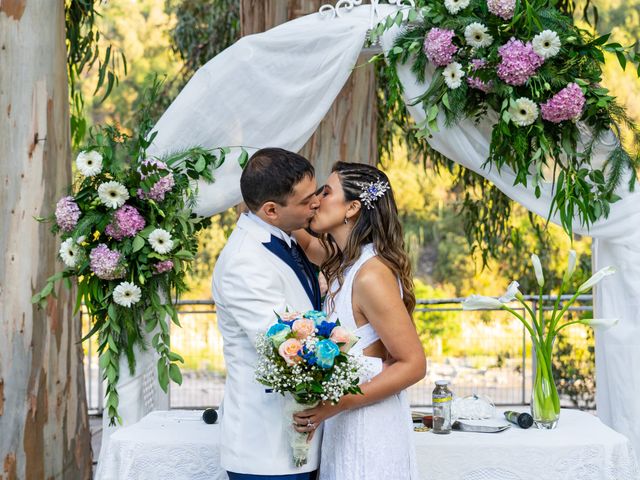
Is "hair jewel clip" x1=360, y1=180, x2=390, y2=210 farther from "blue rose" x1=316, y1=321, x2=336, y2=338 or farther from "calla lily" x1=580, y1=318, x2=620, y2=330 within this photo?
"calla lily" x1=580, y1=318, x2=620, y2=330

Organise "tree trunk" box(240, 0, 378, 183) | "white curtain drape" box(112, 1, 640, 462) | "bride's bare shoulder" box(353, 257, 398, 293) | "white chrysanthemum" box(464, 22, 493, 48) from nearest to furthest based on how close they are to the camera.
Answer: "bride's bare shoulder" box(353, 257, 398, 293) → "white chrysanthemum" box(464, 22, 493, 48) → "white curtain drape" box(112, 1, 640, 462) → "tree trunk" box(240, 0, 378, 183)

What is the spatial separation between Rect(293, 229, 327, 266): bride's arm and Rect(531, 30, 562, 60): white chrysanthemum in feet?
3.91

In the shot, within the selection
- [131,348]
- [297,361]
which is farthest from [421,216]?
[297,361]

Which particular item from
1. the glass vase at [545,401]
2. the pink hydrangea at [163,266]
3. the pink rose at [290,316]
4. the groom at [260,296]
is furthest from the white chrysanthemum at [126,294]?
the glass vase at [545,401]

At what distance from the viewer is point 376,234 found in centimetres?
308

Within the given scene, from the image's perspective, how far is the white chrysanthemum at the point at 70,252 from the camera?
3.79m

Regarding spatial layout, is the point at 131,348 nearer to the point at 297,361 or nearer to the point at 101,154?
the point at 101,154

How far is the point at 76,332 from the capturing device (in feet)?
17.5

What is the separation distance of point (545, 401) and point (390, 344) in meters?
1.23

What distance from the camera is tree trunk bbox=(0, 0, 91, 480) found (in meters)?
4.82

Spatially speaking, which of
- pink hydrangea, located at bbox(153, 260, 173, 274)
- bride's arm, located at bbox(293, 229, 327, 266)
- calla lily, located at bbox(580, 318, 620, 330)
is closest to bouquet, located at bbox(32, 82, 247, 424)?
pink hydrangea, located at bbox(153, 260, 173, 274)

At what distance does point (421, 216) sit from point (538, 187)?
13519mm

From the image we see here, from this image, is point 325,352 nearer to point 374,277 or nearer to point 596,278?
point 374,277

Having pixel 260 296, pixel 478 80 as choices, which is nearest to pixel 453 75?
pixel 478 80
